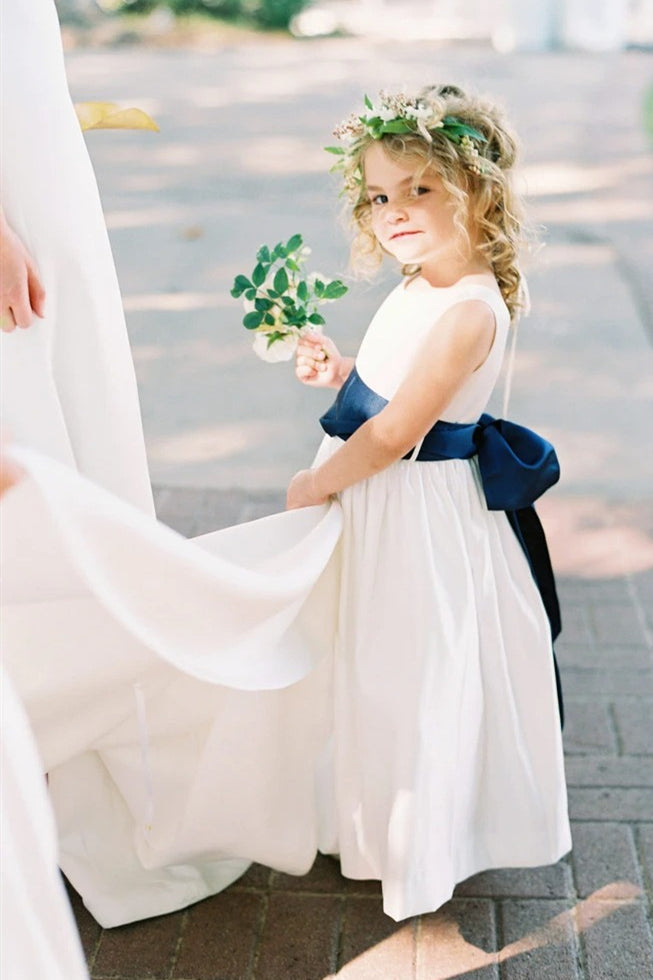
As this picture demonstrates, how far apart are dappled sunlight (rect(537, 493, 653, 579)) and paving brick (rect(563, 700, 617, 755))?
2.48ft

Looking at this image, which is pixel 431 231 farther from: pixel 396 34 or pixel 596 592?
pixel 396 34

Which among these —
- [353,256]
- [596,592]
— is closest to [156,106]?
[596,592]

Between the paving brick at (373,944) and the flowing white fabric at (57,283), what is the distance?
964 millimetres

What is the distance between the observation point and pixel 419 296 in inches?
91.0

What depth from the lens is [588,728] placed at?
3.12 meters

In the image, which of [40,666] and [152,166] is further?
[152,166]

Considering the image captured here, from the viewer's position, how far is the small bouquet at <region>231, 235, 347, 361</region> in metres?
2.33

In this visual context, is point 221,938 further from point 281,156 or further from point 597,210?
point 281,156

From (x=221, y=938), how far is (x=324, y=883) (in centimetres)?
25

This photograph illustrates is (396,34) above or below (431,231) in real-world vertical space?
below

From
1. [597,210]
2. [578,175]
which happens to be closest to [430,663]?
[597,210]

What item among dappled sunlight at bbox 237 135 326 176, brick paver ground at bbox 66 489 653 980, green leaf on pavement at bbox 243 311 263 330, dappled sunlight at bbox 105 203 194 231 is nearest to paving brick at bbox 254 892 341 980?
brick paver ground at bbox 66 489 653 980

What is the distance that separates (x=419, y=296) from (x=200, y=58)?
43.3 ft

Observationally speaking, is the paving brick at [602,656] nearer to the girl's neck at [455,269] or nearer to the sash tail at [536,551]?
the sash tail at [536,551]
